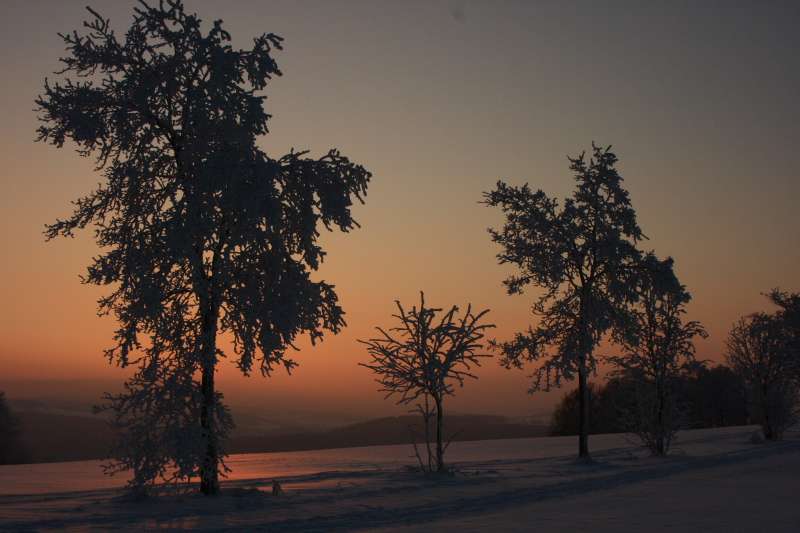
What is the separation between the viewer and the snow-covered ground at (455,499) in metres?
13.3

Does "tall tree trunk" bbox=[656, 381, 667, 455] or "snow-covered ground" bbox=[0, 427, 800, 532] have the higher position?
"tall tree trunk" bbox=[656, 381, 667, 455]

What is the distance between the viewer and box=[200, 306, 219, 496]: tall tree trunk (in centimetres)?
1628

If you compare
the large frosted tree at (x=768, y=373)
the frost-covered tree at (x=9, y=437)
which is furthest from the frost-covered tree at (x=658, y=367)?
the frost-covered tree at (x=9, y=437)

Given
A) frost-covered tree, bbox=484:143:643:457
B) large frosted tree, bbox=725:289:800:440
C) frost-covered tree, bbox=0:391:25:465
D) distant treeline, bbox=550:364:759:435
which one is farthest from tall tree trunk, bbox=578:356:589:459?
distant treeline, bbox=550:364:759:435

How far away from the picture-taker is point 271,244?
16375 millimetres

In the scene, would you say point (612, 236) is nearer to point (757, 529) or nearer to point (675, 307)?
point (675, 307)

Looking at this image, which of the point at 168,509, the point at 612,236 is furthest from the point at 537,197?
the point at 168,509

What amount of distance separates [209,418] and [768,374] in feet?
102

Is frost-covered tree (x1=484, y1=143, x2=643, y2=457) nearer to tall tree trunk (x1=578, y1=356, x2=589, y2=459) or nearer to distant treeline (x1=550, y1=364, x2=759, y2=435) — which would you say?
tall tree trunk (x1=578, y1=356, x2=589, y2=459)

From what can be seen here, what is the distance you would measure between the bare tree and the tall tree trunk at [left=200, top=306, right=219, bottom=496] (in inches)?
1202

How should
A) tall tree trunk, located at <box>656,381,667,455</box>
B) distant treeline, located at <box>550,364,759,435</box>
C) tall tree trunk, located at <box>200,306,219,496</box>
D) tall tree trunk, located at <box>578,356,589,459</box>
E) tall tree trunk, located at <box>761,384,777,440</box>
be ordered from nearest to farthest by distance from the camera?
tall tree trunk, located at <box>200,306,219,496</box> < tall tree trunk, located at <box>578,356,589,459</box> < tall tree trunk, located at <box>656,381,667,455</box> < tall tree trunk, located at <box>761,384,777,440</box> < distant treeline, located at <box>550,364,759,435</box>

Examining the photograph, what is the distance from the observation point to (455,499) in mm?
17031

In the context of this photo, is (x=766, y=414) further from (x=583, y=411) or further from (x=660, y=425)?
(x=583, y=411)

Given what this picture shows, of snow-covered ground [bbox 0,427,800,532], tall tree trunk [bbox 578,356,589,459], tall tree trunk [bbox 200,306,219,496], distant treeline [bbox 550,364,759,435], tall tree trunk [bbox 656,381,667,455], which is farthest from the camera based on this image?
distant treeline [bbox 550,364,759,435]
